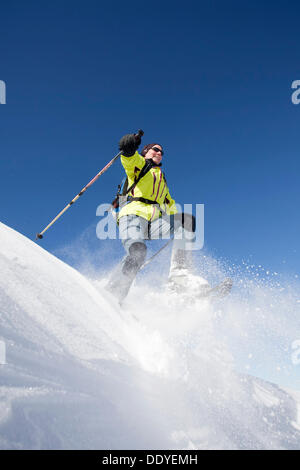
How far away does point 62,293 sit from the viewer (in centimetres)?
232

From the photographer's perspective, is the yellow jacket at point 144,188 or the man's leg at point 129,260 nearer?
the man's leg at point 129,260

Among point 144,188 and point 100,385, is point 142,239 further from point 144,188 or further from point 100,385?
point 100,385

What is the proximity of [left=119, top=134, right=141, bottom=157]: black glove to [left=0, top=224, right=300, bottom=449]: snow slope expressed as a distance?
2.34m

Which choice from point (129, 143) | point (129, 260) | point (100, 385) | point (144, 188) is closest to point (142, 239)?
point (129, 260)

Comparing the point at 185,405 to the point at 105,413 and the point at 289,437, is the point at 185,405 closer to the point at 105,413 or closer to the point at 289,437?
the point at 105,413

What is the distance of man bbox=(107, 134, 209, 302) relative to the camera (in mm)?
4281

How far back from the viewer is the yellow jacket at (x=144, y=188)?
15.4ft

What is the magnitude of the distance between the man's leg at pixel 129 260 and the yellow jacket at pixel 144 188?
10.0 inches

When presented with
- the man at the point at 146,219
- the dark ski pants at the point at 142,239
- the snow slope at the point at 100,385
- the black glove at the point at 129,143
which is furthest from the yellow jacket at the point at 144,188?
the snow slope at the point at 100,385

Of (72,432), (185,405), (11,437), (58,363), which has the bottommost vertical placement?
(11,437)

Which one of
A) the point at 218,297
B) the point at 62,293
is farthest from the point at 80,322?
the point at 218,297

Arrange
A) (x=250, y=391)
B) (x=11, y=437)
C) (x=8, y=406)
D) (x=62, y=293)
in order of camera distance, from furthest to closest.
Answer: (x=250, y=391)
(x=62, y=293)
(x=8, y=406)
(x=11, y=437)

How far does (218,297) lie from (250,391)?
6.44ft

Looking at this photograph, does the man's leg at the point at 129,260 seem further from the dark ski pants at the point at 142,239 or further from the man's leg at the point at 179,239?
the man's leg at the point at 179,239
